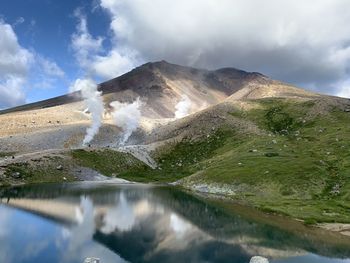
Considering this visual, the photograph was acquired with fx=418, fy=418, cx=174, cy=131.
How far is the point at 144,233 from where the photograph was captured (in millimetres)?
85375

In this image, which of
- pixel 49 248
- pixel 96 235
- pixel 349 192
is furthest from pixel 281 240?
pixel 349 192

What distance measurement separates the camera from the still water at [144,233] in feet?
225

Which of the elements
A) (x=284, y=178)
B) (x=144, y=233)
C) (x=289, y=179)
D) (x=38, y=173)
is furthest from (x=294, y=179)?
(x=38, y=173)

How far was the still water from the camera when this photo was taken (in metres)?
68.7

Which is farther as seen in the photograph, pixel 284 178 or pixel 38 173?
pixel 38 173

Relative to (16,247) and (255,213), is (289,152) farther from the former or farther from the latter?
(16,247)

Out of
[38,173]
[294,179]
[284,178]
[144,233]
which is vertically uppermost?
[284,178]

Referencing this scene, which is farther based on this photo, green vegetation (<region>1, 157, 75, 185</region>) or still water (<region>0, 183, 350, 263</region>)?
green vegetation (<region>1, 157, 75, 185</region>)

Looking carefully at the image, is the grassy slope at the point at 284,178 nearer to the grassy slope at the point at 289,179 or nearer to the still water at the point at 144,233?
the grassy slope at the point at 289,179

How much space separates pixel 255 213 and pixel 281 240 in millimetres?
29317

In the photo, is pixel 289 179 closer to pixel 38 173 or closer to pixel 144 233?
pixel 144 233

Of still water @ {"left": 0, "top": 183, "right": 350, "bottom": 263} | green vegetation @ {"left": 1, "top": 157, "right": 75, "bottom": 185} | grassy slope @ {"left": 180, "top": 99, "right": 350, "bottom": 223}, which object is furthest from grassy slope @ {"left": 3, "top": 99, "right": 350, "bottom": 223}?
still water @ {"left": 0, "top": 183, "right": 350, "bottom": 263}

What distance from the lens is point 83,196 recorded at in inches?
5025

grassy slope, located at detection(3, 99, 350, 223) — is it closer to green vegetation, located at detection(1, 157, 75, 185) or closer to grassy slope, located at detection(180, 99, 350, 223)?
grassy slope, located at detection(180, 99, 350, 223)
